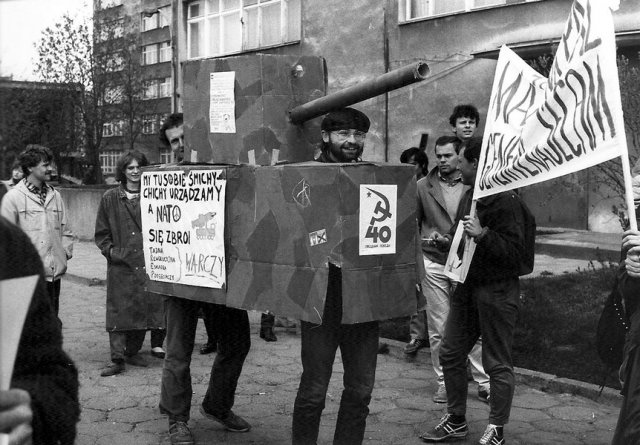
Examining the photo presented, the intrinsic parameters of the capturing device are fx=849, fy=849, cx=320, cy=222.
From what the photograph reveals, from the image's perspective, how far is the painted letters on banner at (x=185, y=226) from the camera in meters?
4.63

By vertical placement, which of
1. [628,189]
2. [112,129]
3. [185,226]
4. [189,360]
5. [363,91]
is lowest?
[189,360]

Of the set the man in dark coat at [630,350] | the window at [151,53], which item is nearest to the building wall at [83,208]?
the man in dark coat at [630,350]

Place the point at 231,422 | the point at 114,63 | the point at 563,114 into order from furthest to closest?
the point at 114,63
the point at 231,422
the point at 563,114

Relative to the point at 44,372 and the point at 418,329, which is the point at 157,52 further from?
the point at 44,372

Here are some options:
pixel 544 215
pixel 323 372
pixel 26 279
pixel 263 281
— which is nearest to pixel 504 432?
pixel 323 372

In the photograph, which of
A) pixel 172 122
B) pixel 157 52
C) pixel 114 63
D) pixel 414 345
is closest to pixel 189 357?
pixel 172 122

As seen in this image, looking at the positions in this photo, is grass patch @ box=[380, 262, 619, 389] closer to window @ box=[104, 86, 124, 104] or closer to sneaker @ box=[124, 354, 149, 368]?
sneaker @ box=[124, 354, 149, 368]

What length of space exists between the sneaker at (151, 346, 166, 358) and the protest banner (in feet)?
12.8

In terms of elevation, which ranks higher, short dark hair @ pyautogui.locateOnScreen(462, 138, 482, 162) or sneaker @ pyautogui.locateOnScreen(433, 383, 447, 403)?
short dark hair @ pyautogui.locateOnScreen(462, 138, 482, 162)

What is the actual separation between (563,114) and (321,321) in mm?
1496

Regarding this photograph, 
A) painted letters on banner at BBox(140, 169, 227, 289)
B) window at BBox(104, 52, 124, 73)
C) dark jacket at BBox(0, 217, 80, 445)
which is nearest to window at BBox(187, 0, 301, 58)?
window at BBox(104, 52, 124, 73)

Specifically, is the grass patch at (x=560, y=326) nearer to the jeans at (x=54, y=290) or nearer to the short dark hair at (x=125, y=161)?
the short dark hair at (x=125, y=161)

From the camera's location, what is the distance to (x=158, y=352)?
770 centimetres

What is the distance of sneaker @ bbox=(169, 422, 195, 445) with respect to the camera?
197 inches
